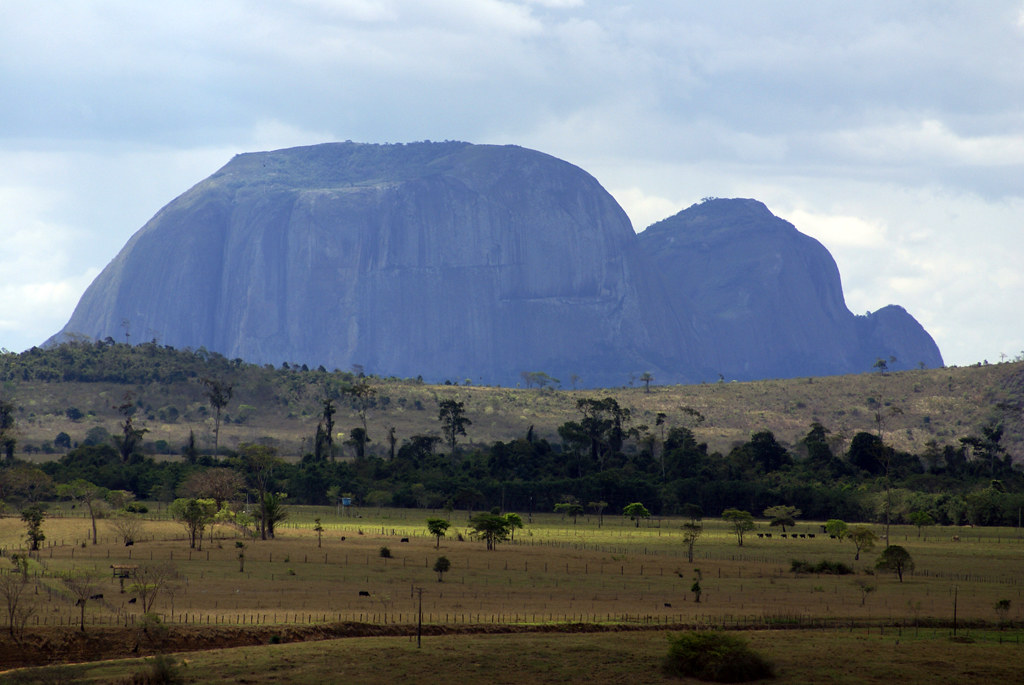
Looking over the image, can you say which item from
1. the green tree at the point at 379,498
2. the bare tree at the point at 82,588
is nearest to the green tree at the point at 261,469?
the green tree at the point at 379,498

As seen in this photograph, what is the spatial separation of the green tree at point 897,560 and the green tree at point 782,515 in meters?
38.3

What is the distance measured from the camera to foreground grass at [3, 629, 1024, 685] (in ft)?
147

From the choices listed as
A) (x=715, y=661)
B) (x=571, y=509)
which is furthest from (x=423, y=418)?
(x=715, y=661)

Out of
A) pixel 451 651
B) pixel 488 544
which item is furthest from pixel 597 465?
pixel 451 651

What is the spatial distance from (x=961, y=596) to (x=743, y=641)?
26.2m

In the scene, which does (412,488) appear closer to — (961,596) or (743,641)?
(961,596)

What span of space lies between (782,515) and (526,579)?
58.8m

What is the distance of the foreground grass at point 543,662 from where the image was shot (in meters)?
44.8

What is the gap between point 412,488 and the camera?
5226 inches

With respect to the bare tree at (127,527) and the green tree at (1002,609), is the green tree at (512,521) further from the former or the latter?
the green tree at (1002,609)

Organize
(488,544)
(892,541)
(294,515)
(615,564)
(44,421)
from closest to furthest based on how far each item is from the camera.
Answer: (615,564) → (488,544) → (892,541) → (294,515) → (44,421)

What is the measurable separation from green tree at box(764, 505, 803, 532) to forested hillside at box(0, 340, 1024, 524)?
10.8ft

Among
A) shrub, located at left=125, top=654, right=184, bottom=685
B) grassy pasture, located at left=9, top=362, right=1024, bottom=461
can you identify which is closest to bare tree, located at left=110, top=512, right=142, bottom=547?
shrub, located at left=125, top=654, right=184, bottom=685

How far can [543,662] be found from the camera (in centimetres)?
4681
